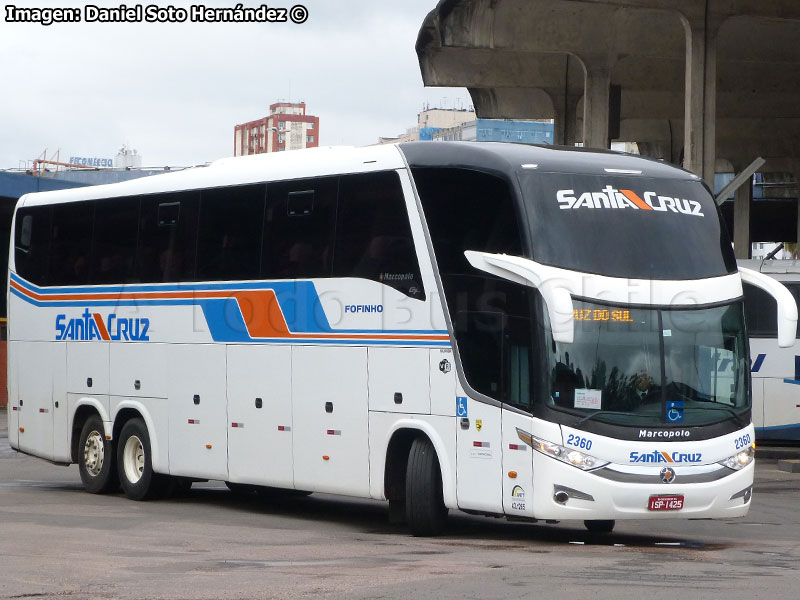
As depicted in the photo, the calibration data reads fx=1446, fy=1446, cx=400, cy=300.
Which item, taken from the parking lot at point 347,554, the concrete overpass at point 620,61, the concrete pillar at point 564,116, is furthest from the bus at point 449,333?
the concrete pillar at point 564,116

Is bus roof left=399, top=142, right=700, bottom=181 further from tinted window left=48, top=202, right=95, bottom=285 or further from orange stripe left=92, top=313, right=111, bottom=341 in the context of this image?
tinted window left=48, top=202, right=95, bottom=285

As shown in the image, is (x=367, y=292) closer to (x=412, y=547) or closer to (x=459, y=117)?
(x=412, y=547)

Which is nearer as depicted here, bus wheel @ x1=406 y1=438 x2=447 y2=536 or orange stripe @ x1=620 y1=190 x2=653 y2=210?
orange stripe @ x1=620 y1=190 x2=653 y2=210

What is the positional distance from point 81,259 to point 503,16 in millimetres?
20086

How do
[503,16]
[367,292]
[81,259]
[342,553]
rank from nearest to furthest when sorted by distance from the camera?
1. [342,553]
2. [367,292]
3. [81,259]
4. [503,16]

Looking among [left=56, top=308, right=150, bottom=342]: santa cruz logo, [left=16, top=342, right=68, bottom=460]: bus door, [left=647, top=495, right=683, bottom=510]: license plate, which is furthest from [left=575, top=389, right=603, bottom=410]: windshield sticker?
[left=16, top=342, right=68, bottom=460]: bus door

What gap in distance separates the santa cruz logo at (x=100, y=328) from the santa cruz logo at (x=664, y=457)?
7495 millimetres

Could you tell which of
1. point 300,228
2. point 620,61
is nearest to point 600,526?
point 300,228

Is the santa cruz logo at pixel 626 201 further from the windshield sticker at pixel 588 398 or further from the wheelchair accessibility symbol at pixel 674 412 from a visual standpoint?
the wheelchair accessibility symbol at pixel 674 412

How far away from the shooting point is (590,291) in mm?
12977

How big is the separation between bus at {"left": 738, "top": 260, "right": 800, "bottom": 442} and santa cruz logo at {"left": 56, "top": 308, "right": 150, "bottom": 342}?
13.1 meters

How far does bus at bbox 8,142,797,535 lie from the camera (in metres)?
12.9

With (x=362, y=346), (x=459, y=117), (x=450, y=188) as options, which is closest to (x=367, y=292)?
(x=362, y=346)

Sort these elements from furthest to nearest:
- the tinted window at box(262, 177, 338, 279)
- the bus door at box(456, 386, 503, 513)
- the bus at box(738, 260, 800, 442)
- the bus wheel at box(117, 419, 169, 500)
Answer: the bus at box(738, 260, 800, 442) < the bus wheel at box(117, 419, 169, 500) < the tinted window at box(262, 177, 338, 279) < the bus door at box(456, 386, 503, 513)
